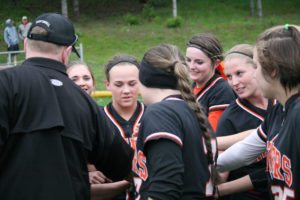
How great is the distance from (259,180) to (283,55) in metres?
1.16

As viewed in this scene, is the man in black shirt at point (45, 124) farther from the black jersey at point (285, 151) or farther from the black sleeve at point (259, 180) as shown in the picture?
the black sleeve at point (259, 180)

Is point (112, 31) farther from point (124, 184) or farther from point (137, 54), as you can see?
point (124, 184)

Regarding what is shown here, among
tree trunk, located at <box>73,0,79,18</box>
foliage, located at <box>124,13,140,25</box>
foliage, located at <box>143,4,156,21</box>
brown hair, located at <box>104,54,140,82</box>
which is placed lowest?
brown hair, located at <box>104,54,140,82</box>

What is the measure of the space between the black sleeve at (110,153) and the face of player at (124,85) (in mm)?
848

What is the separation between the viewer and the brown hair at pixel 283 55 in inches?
81.0

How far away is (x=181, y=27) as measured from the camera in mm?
30062

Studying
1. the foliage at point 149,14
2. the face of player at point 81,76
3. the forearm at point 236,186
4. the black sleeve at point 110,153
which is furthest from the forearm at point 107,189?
the foliage at point 149,14

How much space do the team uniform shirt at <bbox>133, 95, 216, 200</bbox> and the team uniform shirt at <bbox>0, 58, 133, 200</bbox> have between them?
0.39 meters


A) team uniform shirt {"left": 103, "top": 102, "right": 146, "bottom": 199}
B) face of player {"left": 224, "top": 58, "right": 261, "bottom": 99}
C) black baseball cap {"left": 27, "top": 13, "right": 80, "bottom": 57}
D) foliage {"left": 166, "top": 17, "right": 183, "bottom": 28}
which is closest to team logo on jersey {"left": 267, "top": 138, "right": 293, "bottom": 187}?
face of player {"left": 224, "top": 58, "right": 261, "bottom": 99}

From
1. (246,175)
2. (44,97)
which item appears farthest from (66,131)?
(246,175)

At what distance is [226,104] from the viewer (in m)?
3.36

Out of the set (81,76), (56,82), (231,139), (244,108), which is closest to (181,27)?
(81,76)

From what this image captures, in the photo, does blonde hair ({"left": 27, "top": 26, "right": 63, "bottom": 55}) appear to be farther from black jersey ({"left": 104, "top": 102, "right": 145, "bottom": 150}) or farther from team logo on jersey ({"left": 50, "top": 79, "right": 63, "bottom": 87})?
black jersey ({"left": 104, "top": 102, "right": 145, "bottom": 150})

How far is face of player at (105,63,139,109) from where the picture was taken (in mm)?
3432
